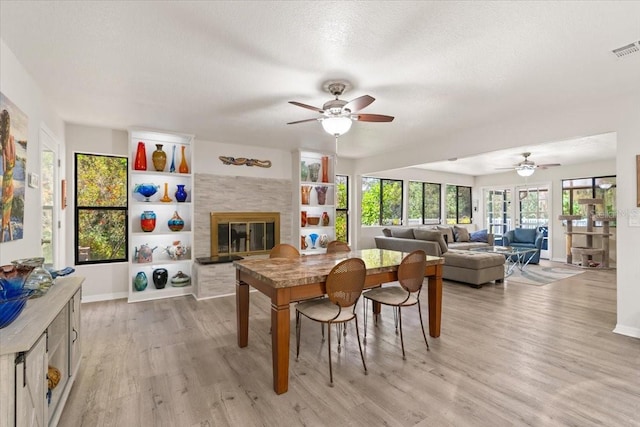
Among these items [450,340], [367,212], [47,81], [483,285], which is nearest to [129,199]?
[47,81]

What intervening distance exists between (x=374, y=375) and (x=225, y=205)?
154 inches

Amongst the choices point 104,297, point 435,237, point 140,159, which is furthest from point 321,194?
point 104,297

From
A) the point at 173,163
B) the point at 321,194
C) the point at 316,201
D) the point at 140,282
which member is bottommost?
the point at 140,282

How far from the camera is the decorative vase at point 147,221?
4719 millimetres

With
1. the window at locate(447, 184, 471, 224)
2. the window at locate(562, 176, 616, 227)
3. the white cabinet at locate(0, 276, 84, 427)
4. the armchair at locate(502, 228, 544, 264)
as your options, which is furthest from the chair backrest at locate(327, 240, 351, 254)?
the window at locate(562, 176, 616, 227)

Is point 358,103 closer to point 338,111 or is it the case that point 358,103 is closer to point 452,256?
point 338,111

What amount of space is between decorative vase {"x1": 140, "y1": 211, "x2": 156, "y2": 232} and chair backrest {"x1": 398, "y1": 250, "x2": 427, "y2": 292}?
3.79 meters

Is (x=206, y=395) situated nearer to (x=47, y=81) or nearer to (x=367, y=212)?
(x=47, y=81)

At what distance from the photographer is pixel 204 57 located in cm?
251

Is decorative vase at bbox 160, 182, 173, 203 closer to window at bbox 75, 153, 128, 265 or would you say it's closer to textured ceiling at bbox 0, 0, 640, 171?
window at bbox 75, 153, 128, 265

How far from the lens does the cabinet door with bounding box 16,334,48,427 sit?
1346 mm

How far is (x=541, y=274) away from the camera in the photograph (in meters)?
6.43

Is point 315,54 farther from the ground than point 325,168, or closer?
farther from the ground

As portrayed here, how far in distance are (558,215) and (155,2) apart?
31.9 ft
